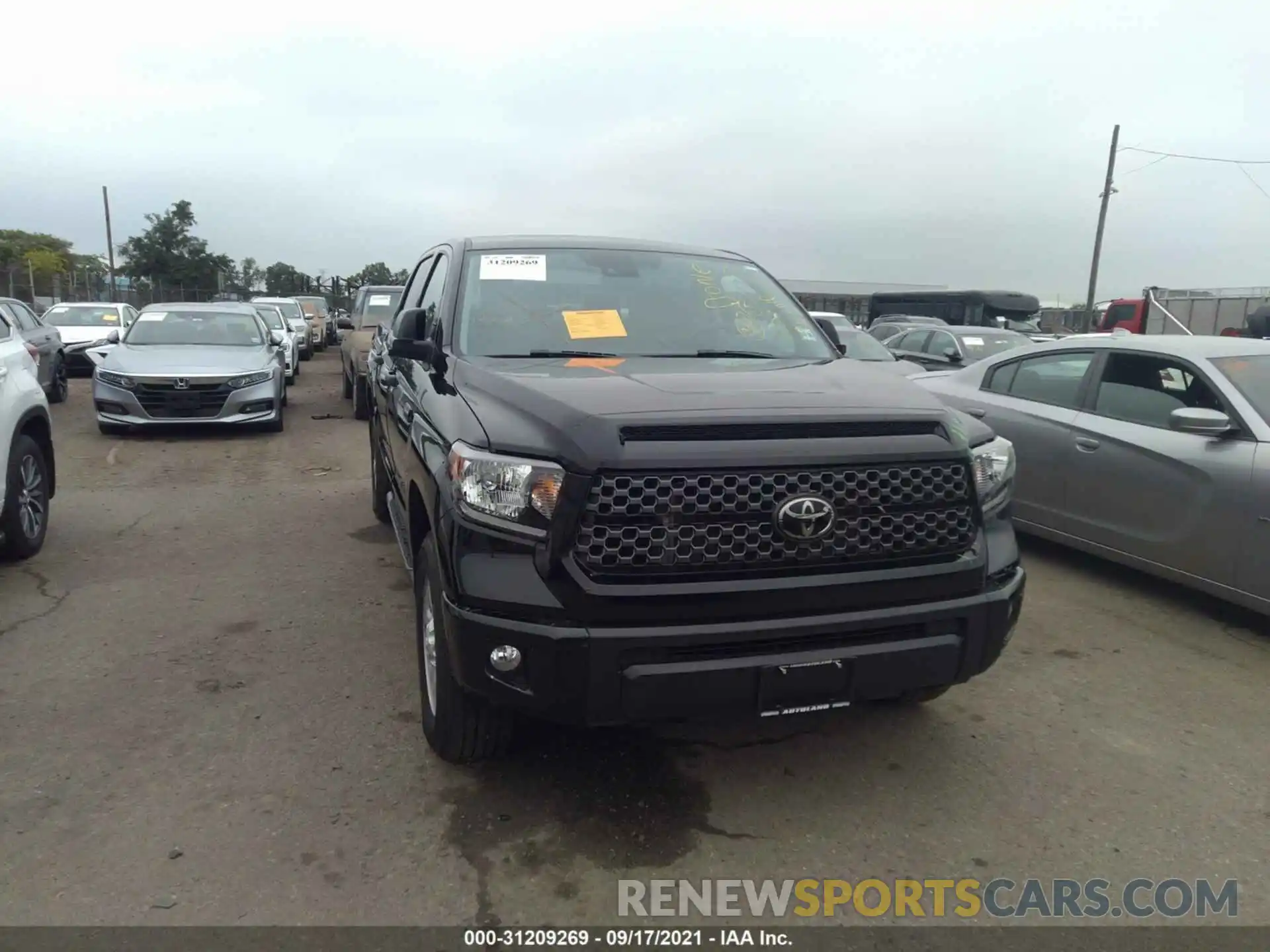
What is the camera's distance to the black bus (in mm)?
28938

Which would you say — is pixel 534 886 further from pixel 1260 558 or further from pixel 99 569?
pixel 99 569

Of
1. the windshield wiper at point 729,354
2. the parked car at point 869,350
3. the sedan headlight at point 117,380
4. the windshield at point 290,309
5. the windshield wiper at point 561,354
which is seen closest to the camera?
the windshield wiper at point 561,354

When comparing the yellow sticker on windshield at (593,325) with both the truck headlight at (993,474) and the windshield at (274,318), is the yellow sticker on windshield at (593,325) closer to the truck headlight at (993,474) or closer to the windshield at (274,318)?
the truck headlight at (993,474)

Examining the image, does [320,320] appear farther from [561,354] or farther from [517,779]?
[517,779]

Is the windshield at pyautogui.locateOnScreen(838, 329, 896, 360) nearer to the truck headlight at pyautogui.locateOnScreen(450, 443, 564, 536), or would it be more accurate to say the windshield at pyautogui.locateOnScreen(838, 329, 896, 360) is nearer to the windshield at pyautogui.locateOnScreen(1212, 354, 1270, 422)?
the windshield at pyautogui.locateOnScreen(1212, 354, 1270, 422)

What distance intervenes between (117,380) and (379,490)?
5521 mm

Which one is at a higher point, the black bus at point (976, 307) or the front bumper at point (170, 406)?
the black bus at point (976, 307)

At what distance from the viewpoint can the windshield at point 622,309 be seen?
3812 millimetres

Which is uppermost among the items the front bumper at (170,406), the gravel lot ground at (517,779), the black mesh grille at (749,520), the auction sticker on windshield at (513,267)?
the auction sticker on windshield at (513,267)

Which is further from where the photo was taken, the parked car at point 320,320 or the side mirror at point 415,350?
the parked car at point 320,320

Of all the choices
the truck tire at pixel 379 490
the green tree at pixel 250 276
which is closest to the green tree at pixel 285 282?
the green tree at pixel 250 276

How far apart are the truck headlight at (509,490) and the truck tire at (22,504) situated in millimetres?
3989
